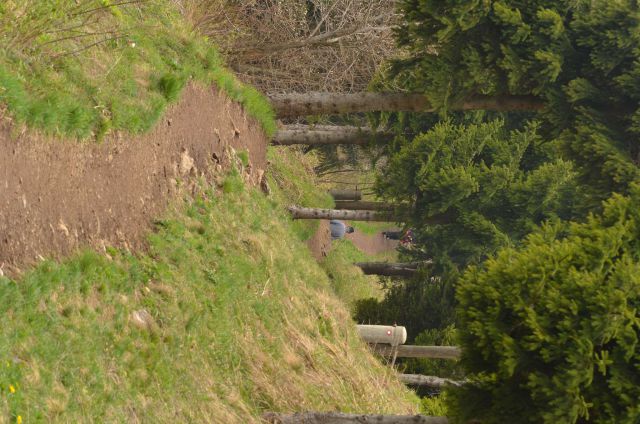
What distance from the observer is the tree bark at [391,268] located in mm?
20844

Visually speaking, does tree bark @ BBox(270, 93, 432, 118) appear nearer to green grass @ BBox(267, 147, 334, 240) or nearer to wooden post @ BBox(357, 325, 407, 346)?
wooden post @ BBox(357, 325, 407, 346)

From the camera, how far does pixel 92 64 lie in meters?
8.07

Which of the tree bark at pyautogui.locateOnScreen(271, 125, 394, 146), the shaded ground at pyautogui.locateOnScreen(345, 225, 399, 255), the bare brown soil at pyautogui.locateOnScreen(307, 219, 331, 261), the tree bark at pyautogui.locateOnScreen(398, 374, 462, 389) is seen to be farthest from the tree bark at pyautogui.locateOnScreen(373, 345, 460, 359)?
the shaded ground at pyautogui.locateOnScreen(345, 225, 399, 255)

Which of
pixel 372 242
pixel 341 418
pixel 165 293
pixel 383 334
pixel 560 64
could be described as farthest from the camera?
pixel 372 242

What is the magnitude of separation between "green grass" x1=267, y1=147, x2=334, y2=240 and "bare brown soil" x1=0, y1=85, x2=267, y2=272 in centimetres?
690

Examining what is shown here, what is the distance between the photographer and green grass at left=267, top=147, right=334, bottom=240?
18.9 meters

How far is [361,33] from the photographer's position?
682 inches

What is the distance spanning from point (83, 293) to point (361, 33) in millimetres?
11485

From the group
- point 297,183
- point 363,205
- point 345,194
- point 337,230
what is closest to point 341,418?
point 297,183

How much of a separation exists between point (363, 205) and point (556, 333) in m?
15.3

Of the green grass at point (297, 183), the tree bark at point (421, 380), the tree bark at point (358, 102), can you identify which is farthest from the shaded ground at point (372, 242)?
the tree bark at point (358, 102)

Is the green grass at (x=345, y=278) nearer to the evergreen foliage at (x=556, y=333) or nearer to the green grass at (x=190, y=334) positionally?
the green grass at (x=190, y=334)

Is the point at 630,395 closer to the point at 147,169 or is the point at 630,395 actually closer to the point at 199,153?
the point at 147,169

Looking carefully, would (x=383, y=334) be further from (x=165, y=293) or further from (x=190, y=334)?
(x=165, y=293)
